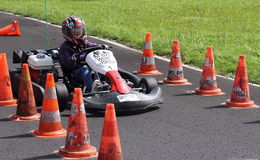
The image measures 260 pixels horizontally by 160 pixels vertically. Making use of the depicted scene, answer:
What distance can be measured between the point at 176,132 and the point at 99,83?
1799 mm

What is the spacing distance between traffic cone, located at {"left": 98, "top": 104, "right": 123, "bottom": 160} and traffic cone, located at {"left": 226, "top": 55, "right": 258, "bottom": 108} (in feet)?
12.0

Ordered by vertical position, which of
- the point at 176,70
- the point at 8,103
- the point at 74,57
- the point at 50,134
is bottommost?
the point at 8,103

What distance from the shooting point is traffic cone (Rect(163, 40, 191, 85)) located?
12.1 metres

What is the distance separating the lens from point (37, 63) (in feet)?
35.6

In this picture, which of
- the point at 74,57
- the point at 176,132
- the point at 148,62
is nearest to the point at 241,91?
the point at 176,132

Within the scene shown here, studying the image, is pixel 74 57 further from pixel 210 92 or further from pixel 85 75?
pixel 210 92

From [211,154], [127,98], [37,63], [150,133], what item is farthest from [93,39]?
[211,154]

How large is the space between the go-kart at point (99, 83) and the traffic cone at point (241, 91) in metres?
1.06

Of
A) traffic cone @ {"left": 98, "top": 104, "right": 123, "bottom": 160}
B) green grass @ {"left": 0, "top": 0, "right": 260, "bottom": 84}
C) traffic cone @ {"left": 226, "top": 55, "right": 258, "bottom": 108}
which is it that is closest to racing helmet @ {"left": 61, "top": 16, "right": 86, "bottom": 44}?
traffic cone @ {"left": 226, "top": 55, "right": 258, "bottom": 108}

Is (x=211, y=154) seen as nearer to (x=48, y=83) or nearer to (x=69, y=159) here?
(x=69, y=159)

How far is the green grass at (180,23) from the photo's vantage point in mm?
15078

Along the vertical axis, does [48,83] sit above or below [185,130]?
above

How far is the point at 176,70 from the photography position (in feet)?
39.8

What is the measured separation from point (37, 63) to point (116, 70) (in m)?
1.36
